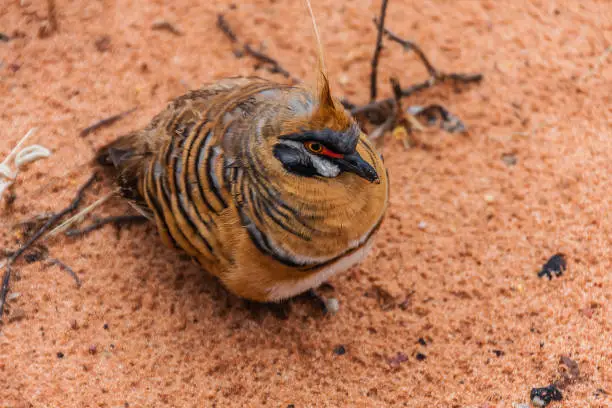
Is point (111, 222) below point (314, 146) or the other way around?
below

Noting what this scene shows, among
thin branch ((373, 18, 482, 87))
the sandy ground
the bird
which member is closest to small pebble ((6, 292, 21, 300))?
the sandy ground

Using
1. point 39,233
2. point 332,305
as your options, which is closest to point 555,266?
point 332,305

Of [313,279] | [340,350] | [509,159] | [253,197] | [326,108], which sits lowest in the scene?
[340,350]

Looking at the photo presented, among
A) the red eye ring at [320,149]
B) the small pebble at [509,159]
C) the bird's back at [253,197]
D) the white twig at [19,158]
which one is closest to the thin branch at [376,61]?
the small pebble at [509,159]

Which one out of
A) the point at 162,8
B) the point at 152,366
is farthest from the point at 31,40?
the point at 152,366

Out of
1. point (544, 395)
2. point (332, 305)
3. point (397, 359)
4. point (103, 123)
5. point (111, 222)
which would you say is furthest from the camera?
point (103, 123)

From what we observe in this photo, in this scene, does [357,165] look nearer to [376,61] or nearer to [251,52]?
[376,61]

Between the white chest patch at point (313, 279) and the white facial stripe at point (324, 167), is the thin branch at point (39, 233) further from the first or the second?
the white facial stripe at point (324, 167)
